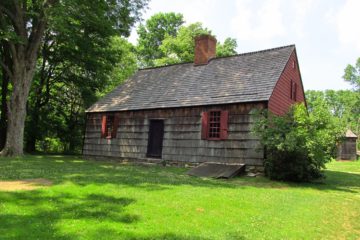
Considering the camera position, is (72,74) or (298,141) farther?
(72,74)

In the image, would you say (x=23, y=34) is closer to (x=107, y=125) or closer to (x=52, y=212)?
(x=107, y=125)

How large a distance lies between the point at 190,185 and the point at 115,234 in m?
5.61

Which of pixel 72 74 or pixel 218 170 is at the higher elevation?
pixel 72 74

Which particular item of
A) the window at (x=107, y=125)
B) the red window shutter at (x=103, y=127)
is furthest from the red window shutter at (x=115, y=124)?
the red window shutter at (x=103, y=127)

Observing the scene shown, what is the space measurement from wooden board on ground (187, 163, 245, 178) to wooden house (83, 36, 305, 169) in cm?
50

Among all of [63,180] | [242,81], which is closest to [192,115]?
[242,81]

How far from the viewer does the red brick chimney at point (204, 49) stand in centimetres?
2270

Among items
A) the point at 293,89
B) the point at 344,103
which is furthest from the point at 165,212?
the point at 344,103

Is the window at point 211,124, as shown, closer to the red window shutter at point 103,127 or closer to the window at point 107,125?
the window at point 107,125

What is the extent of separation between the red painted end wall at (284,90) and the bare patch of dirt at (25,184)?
10549 millimetres

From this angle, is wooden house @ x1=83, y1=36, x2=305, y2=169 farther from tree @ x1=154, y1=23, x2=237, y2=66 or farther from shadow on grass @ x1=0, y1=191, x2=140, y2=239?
tree @ x1=154, y1=23, x2=237, y2=66

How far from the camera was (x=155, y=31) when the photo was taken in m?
54.0

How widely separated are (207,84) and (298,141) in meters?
7.46

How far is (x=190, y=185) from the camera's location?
11.4 meters
